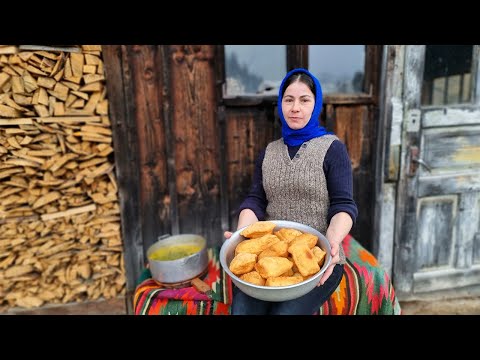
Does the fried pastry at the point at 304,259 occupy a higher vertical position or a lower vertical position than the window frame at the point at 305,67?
lower

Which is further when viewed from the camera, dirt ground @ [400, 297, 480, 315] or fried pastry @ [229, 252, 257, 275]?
dirt ground @ [400, 297, 480, 315]

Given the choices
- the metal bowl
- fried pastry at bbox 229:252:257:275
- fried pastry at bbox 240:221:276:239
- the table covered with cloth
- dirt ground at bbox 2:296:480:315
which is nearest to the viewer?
the metal bowl

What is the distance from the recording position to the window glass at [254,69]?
3.22 metres

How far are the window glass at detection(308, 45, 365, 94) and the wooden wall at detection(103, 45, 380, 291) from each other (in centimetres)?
33

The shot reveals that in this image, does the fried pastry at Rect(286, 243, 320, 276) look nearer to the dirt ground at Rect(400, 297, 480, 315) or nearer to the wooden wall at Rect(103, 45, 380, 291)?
the wooden wall at Rect(103, 45, 380, 291)

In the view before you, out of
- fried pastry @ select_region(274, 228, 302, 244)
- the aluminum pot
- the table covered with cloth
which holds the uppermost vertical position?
fried pastry @ select_region(274, 228, 302, 244)

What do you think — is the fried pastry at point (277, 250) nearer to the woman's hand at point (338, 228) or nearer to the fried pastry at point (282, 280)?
the fried pastry at point (282, 280)

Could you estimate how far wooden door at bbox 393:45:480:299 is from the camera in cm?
307

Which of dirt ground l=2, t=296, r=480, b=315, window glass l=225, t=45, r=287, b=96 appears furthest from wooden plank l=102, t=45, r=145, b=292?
window glass l=225, t=45, r=287, b=96

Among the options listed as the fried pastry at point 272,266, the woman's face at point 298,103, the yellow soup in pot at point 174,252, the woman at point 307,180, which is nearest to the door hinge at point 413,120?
the woman at point 307,180

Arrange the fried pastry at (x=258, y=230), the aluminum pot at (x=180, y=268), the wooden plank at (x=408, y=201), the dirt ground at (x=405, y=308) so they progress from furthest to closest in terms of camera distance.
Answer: the dirt ground at (x=405, y=308)
the wooden plank at (x=408, y=201)
the aluminum pot at (x=180, y=268)
the fried pastry at (x=258, y=230)

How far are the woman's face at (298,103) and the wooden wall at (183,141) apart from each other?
787 mm

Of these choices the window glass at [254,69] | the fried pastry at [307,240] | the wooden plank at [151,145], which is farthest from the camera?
the window glass at [254,69]

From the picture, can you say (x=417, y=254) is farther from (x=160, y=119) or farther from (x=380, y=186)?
(x=160, y=119)
